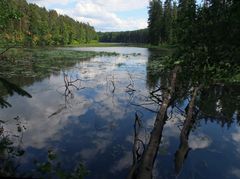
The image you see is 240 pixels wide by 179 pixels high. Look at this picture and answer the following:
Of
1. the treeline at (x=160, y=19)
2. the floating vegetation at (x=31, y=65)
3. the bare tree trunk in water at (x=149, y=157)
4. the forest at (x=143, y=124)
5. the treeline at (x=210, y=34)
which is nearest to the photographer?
the bare tree trunk in water at (x=149, y=157)

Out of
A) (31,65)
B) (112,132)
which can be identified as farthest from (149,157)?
(31,65)

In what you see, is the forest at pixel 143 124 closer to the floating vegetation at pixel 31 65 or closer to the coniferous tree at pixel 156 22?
the floating vegetation at pixel 31 65

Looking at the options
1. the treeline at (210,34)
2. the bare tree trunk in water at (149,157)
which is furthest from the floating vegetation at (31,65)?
the bare tree trunk in water at (149,157)

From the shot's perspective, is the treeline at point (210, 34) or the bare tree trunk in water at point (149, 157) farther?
the treeline at point (210, 34)

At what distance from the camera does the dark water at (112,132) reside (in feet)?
27.8

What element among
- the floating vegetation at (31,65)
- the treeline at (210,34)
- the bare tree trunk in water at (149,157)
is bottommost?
the floating vegetation at (31,65)

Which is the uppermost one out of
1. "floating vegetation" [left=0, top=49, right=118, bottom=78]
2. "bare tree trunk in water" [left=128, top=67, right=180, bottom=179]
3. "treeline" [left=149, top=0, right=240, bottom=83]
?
"treeline" [left=149, top=0, right=240, bottom=83]

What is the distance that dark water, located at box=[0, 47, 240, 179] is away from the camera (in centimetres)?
847

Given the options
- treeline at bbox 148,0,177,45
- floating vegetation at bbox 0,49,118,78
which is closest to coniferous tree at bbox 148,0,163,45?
treeline at bbox 148,0,177,45

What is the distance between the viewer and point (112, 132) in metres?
11.5

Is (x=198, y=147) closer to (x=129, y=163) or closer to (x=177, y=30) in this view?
(x=129, y=163)

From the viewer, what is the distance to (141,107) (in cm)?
1552

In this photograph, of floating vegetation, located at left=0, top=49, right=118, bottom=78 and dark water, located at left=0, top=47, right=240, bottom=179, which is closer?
dark water, located at left=0, top=47, right=240, bottom=179

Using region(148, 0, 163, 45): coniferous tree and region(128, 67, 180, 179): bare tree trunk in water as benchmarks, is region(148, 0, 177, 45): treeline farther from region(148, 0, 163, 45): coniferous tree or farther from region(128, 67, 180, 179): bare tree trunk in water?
region(128, 67, 180, 179): bare tree trunk in water
